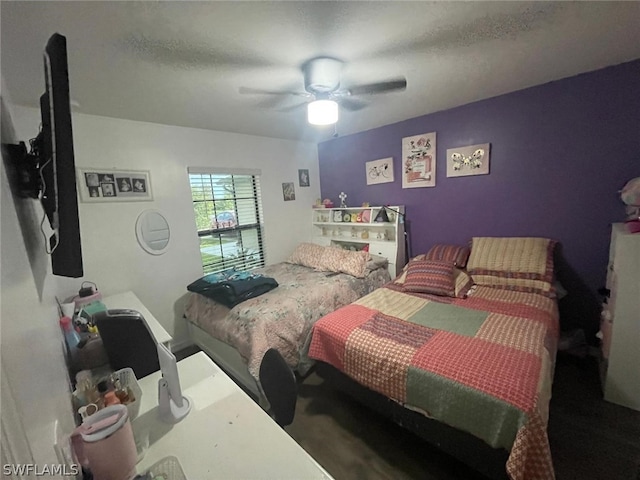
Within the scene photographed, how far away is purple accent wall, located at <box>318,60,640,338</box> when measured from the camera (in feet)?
6.49

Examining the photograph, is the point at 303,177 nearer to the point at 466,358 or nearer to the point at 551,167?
the point at 551,167

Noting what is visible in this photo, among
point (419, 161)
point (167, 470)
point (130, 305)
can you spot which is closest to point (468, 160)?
point (419, 161)

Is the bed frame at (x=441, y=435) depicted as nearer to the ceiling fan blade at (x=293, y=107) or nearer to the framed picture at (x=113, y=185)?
the ceiling fan blade at (x=293, y=107)

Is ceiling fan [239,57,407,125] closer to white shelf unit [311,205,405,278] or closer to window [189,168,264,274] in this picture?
window [189,168,264,274]

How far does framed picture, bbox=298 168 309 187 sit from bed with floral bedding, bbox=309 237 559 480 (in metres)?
2.01

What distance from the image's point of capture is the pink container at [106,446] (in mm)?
733

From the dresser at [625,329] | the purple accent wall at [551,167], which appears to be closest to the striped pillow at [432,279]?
the purple accent wall at [551,167]

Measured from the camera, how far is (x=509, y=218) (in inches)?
99.4

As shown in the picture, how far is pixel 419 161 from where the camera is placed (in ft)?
9.82

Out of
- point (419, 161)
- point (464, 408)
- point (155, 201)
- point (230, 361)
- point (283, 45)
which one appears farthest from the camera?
point (419, 161)

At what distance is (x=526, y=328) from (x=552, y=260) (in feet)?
3.21

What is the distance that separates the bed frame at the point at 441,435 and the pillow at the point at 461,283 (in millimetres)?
1104

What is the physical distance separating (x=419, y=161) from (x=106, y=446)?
3.20m

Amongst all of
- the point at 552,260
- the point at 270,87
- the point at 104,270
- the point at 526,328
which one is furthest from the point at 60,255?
the point at 552,260
